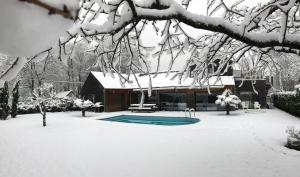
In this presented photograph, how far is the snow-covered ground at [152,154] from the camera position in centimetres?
802

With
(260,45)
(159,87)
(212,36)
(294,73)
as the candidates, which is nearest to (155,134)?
(212,36)

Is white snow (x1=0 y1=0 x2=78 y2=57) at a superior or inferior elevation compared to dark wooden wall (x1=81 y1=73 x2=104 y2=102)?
inferior

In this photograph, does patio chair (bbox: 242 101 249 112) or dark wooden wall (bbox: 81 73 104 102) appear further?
dark wooden wall (bbox: 81 73 104 102)

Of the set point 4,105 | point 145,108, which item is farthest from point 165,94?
point 4,105

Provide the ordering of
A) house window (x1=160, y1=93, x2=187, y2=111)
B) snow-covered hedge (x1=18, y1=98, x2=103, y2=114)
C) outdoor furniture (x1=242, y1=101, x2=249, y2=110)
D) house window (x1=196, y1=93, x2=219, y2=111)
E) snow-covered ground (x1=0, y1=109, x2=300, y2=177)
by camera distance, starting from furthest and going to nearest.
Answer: house window (x1=160, y1=93, x2=187, y2=111)
house window (x1=196, y1=93, x2=219, y2=111)
outdoor furniture (x1=242, y1=101, x2=249, y2=110)
snow-covered hedge (x1=18, y1=98, x2=103, y2=114)
snow-covered ground (x1=0, y1=109, x2=300, y2=177)

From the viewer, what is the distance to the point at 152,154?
1007 centimetres

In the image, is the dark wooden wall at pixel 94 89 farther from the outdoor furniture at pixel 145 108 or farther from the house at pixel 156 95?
the outdoor furniture at pixel 145 108

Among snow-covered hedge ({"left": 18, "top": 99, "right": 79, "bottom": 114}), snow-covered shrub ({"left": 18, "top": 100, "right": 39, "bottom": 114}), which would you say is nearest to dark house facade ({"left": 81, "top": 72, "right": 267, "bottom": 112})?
snow-covered hedge ({"left": 18, "top": 99, "right": 79, "bottom": 114})

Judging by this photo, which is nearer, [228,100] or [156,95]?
[228,100]

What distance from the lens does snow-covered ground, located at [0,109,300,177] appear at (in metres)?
8.02

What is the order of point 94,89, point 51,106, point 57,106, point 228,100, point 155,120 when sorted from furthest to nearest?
point 94,89 < point 57,106 < point 51,106 < point 228,100 < point 155,120

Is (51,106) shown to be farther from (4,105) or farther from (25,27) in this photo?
(25,27)

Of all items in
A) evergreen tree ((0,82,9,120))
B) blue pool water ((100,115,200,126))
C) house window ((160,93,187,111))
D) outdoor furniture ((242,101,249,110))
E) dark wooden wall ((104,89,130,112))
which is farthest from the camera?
house window ((160,93,187,111))

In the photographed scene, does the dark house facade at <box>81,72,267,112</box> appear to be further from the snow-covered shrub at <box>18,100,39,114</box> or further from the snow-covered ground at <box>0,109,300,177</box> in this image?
the snow-covered ground at <box>0,109,300,177</box>
